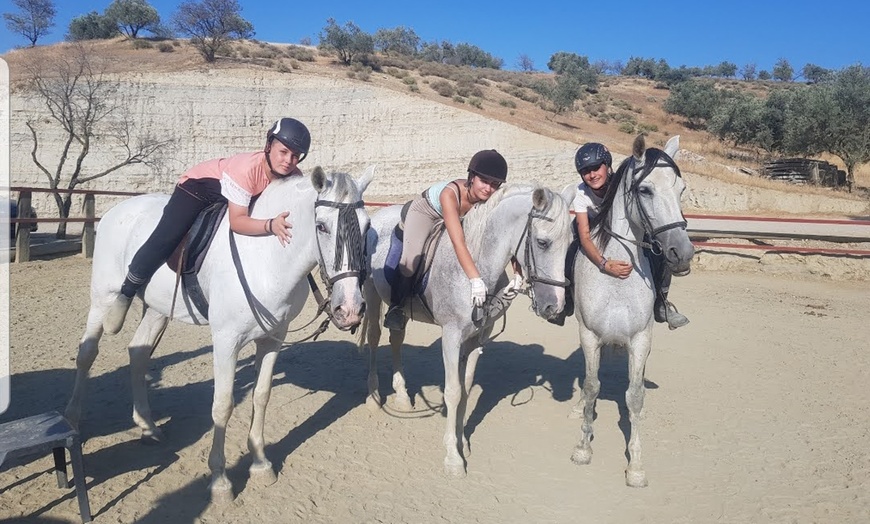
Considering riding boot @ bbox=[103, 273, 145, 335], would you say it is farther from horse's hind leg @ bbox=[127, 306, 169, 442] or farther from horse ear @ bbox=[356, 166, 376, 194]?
horse ear @ bbox=[356, 166, 376, 194]

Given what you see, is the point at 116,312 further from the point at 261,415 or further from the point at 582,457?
the point at 582,457

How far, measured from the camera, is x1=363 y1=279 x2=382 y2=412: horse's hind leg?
550 centimetres

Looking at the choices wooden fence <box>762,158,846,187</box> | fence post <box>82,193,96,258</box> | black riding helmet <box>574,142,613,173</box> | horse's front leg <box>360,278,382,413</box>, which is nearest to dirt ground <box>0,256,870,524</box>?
horse's front leg <box>360,278,382,413</box>

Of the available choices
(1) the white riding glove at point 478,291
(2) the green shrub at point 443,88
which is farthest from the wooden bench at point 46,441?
(2) the green shrub at point 443,88

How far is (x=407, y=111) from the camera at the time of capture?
31.2m

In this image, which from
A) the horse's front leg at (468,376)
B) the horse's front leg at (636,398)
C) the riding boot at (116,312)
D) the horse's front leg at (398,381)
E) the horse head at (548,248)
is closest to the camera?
the horse head at (548,248)

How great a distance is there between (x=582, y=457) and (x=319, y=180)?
3077 mm

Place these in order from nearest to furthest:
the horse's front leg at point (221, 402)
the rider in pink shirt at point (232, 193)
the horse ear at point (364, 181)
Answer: the horse ear at point (364, 181) < the rider in pink shirt at point (232, 193) < the horse's front leg at point (221, 402)

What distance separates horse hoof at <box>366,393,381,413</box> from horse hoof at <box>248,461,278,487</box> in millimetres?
1503

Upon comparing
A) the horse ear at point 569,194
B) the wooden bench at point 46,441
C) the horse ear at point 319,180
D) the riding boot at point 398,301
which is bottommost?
the wooden bench at point 46,441

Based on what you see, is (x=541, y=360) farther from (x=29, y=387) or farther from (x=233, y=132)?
(x=233, y=132)

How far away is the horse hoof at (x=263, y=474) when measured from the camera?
159 inches

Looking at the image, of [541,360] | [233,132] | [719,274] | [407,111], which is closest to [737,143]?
[407,111]

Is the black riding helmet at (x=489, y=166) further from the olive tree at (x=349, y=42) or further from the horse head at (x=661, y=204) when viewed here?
the olive tree at (x=349, y=42)
